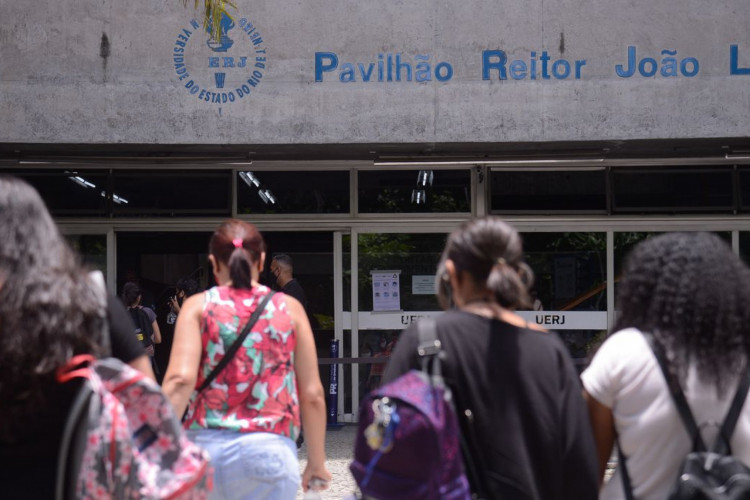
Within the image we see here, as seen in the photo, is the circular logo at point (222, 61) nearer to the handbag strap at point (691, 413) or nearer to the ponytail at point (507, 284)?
the ponytail at point (507, 284)

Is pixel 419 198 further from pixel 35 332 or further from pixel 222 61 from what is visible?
pixel 35 332

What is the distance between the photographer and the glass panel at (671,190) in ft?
37.7

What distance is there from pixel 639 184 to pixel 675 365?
9097mm

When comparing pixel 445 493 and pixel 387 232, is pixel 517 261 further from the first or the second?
pixel 387 232

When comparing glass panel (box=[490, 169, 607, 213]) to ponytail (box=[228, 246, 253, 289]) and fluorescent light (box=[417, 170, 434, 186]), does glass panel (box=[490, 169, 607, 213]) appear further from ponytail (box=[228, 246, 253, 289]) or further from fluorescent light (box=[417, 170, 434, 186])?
ponytail (box=[228, 246, 253, 289])

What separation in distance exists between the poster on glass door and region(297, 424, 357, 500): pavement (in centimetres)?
154

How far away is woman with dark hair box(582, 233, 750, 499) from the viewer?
9.12ft

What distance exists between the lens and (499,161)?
11.1 metres

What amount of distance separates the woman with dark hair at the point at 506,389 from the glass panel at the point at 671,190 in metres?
8.94

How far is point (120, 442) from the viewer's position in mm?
2230

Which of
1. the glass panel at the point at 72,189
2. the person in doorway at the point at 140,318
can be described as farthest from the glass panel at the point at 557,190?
the glass panel at the point at 72,189

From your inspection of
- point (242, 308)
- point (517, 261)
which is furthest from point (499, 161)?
point (517, 261)

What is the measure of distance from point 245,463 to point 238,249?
0.92m

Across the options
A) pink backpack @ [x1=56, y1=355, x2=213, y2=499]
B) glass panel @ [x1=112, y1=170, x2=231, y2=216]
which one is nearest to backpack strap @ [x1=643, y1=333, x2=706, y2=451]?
pink backpack @ [x1=56, y1=355, x2=213, y2=499]
